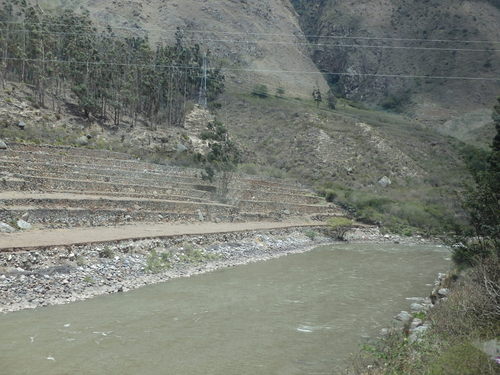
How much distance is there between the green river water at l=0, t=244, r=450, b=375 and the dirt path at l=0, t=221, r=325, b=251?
4061 millimetres

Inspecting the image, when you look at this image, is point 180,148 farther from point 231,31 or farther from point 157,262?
point 231,31

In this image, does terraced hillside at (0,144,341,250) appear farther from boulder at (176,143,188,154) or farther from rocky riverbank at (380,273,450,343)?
rocky riverbank at (380,273,450,343)

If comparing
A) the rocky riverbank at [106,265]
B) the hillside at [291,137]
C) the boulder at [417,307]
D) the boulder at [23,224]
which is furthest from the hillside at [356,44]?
the boulder at [417,307]

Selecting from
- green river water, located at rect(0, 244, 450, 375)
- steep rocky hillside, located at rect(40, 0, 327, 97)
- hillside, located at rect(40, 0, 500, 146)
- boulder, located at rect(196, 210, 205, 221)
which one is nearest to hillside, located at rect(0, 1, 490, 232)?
steep rocky hillside, located at rect(40, 0, 327, 97)

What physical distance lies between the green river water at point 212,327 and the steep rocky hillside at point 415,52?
75924 mm

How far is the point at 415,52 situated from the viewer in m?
109

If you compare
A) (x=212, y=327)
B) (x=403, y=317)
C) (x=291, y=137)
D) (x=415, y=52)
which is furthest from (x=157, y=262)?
(x=415, y=52)

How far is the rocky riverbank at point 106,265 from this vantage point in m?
16.7

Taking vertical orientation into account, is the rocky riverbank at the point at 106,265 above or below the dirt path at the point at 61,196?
below

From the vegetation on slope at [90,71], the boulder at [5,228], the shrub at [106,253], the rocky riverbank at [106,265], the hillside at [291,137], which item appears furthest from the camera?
the vegetation on slope at [90,71]

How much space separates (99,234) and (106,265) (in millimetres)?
4232

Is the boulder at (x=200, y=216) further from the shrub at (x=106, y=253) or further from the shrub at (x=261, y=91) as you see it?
the shrub at (x=261, y=91)

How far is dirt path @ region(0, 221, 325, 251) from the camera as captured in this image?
19938 millimetres

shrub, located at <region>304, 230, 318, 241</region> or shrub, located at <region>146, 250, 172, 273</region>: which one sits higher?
shrub, located at <region>146, 250, 172, 273</region>
